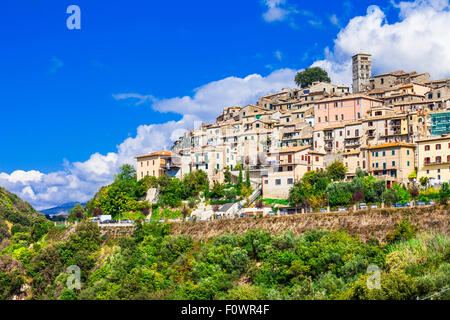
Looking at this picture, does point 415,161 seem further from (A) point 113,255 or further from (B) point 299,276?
(A) point 113,255

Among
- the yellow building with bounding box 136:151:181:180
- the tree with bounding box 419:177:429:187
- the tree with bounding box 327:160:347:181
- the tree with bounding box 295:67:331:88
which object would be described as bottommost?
the tree with bounding box 419:177:429:187

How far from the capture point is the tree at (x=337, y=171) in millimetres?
61250

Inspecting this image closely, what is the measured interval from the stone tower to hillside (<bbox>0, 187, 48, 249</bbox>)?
5854cm

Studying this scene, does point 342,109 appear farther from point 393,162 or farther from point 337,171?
point 393,162

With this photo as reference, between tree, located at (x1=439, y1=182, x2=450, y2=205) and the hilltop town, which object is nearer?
tree, located at (x1=439, y1=182, x2=450, y2=205)

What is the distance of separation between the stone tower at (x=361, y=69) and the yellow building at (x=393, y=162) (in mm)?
40254

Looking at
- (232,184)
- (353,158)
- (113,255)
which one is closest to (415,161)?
(353,158)

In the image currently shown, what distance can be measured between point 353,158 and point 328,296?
1248 inches

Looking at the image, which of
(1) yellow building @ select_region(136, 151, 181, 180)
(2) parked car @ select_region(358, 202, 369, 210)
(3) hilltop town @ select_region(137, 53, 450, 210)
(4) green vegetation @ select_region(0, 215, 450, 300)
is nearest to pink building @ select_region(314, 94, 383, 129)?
(3) hilltop town @ select_region(137, 53, 450, 210)

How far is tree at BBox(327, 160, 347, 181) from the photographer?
61250 mm

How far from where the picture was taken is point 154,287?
4412cm

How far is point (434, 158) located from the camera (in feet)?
191

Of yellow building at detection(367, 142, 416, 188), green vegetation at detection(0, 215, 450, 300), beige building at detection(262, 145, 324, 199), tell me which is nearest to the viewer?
green vegetation at detection(0, 215, 450, 300)

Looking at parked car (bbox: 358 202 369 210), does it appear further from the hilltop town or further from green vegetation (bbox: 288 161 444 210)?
the hilltop town
